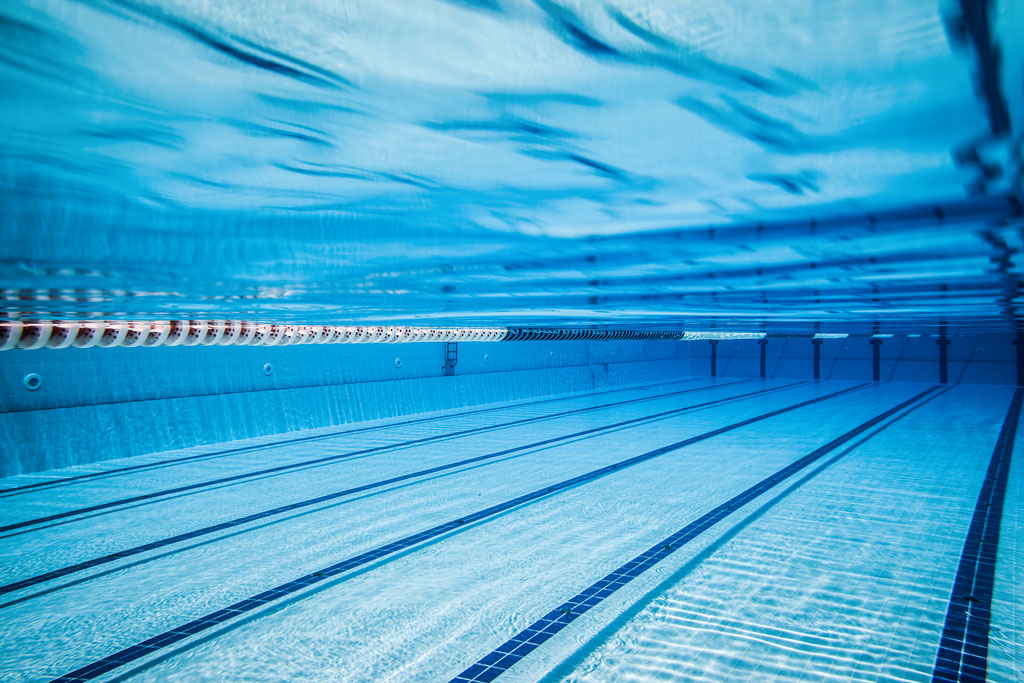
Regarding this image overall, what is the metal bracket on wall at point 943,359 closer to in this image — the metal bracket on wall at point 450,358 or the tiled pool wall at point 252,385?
the tiled pool wall at point 252,385

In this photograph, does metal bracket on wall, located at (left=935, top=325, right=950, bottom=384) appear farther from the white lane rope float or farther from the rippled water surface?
the rippled water surface

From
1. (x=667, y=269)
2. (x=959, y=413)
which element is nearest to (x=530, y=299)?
(x=667, y=269)

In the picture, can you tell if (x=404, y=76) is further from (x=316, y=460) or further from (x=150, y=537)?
(x=316, y=460)

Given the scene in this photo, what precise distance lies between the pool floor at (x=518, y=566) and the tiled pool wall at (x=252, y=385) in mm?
624

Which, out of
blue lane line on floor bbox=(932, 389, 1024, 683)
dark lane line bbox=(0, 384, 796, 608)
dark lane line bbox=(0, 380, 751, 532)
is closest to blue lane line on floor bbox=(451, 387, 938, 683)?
blue lane line on floor bbox=(932, 389, 1024, 683)

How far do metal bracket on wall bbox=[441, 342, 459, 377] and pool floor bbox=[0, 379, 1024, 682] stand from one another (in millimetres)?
5937

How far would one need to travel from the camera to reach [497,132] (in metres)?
1.59

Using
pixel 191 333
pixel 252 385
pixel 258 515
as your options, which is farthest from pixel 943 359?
pixel 258 515

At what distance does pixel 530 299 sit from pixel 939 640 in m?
3.94

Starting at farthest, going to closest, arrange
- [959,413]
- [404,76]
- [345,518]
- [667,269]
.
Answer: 1. [959,413]
2. [345,518]
3. [667,269]
4. [404,76]

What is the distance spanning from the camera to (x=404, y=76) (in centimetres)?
127

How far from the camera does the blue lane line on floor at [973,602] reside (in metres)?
3.11

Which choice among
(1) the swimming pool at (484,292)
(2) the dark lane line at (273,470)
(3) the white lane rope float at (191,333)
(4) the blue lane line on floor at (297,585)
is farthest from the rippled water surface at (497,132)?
(3) the white lane rope float at (191,333)

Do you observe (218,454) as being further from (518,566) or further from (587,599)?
(587,599)
